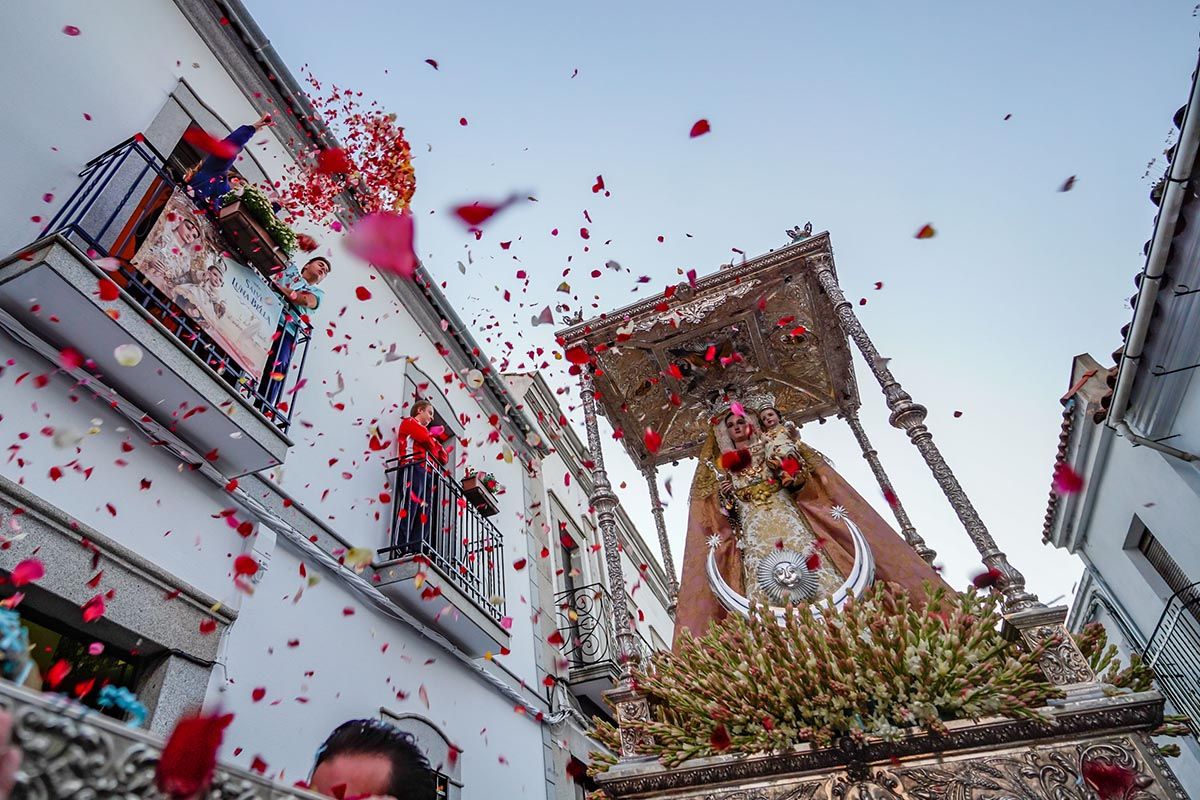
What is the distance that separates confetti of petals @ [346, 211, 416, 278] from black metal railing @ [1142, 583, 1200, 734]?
8.22 metres

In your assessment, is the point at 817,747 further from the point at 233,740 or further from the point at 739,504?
the point at 233,740

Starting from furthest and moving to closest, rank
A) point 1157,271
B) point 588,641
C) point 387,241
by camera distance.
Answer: point 588,641 < point 387,241 < point 1157,271

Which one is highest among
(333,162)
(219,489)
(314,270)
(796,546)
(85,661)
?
(333,162)

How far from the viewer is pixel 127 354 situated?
3242 mm

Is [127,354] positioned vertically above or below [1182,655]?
above

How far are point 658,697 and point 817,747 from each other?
39.9 inches

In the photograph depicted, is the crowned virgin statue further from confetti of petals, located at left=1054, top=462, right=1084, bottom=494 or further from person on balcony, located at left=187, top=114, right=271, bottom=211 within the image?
confetti of petals, located at left=1054, top=462, right=1084, bottom=494

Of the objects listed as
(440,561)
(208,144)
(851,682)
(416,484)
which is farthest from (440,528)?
(851,682)

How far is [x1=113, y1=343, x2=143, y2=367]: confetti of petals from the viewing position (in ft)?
10.6

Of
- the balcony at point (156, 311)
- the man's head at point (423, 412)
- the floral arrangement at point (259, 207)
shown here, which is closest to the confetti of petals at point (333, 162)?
Answer: the floral arrangement at point (259, 207)

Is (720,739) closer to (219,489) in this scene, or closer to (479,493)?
(219,489)

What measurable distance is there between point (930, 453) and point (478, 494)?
397 centimetres

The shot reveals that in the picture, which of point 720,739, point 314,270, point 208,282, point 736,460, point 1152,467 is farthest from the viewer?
point 1152,467

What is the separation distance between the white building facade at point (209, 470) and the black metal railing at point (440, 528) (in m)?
0.04
